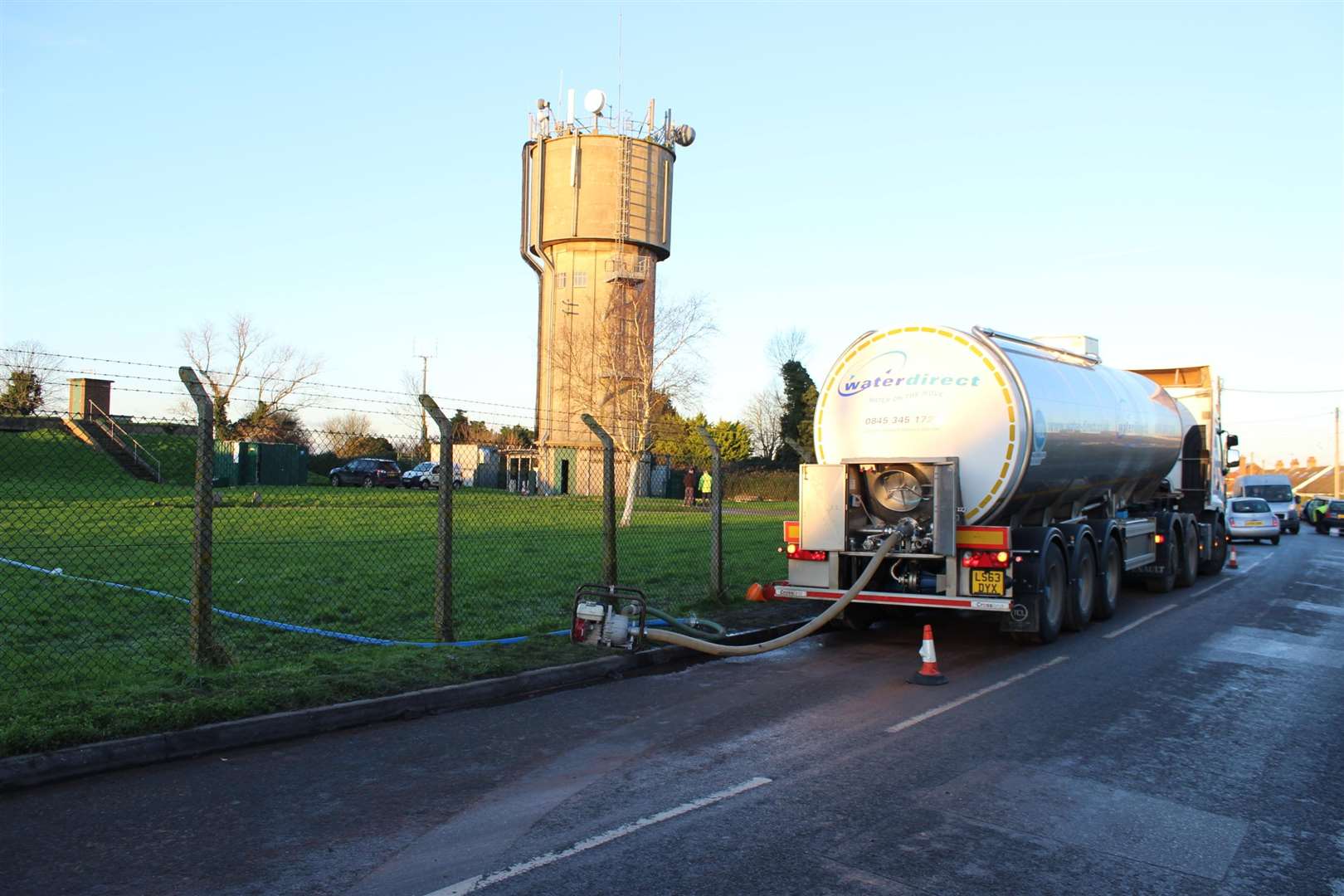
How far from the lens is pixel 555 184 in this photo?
1827 inches

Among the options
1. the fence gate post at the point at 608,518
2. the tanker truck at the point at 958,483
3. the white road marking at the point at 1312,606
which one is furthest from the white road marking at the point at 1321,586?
the fence gate post at the point at 608,518

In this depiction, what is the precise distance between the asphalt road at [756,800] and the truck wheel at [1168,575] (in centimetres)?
762

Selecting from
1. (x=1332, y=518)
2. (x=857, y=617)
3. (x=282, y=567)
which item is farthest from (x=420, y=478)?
(x=857, y=617)

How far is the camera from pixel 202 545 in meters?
7.47

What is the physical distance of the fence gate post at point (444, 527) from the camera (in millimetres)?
9062

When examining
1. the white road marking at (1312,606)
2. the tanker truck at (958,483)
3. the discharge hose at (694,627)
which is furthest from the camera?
the white road marking at (1312,606)

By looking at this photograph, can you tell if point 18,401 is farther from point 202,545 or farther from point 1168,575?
point 1168,575

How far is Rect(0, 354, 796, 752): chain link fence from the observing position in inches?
312

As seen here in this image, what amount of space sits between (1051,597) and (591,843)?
7.97 meters

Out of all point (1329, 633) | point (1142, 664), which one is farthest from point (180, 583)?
Result: point (1329, 633)

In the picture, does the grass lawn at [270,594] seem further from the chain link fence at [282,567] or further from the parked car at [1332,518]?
the parked car at [1332,518]

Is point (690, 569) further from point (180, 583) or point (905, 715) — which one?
point (905, 715)

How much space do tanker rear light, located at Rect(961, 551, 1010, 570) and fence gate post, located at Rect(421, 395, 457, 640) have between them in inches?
208

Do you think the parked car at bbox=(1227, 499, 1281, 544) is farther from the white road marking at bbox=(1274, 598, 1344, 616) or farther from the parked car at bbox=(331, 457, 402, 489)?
the parked car at bbox=(331, 457, 402, 489)
